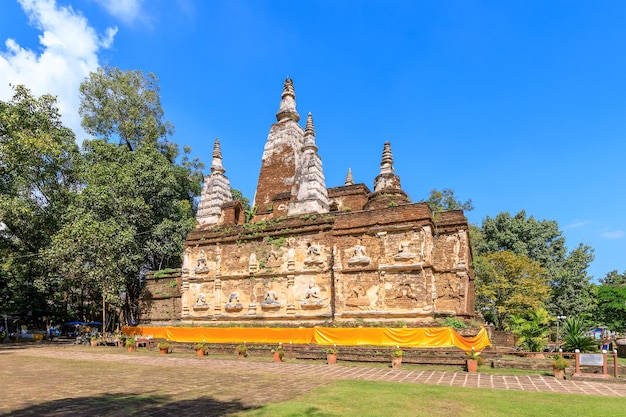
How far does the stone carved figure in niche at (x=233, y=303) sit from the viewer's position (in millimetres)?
21297

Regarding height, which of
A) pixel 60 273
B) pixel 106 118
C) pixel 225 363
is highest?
pixel 106 118

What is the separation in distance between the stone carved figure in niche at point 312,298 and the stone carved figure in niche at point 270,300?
54.7 inches

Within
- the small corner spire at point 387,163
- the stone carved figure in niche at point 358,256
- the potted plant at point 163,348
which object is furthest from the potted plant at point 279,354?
the small corner spire at point 387,163

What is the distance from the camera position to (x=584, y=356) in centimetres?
1142

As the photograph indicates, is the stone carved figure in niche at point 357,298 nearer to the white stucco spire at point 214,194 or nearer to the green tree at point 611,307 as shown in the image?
the white stucco spire at point 214,194

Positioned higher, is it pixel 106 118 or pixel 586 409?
pixel 106 118

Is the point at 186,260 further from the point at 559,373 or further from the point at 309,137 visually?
the point at 559,373

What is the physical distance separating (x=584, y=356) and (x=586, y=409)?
4698 mm

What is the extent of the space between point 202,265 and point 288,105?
10400 millimetres

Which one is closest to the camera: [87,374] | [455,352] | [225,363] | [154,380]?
[154,380]

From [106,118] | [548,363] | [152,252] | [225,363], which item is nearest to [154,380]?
[225,363]

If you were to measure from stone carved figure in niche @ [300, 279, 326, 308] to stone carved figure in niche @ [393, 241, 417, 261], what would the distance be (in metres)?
3.89

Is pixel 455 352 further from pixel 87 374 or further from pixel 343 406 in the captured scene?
pixel 87 374

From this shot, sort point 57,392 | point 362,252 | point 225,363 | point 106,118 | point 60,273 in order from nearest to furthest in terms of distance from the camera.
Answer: point 57,392, point 225,363, point 362,252, point 60,273, point 106,118
